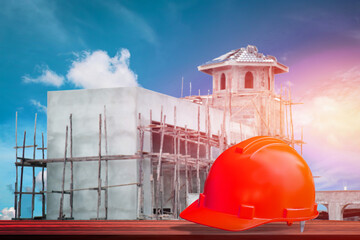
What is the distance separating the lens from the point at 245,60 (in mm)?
32031

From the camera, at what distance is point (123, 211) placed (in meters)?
18.9

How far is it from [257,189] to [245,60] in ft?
94.0

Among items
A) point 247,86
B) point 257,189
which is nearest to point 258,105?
point 247,86

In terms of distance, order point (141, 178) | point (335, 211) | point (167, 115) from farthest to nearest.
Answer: point (335, 211) → point (167, 115) → point (141, 178)

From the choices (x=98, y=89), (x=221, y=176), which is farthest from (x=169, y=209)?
(x=221, y=176)

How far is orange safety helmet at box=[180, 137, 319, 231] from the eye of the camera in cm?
390

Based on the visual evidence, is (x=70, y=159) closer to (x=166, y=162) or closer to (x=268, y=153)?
(x=166, y=162)

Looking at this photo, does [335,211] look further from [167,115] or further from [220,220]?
[220,220]

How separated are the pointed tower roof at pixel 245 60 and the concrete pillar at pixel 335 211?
1016 cm

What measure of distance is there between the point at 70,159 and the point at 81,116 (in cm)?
195

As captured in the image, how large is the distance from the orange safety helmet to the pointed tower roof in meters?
28.0

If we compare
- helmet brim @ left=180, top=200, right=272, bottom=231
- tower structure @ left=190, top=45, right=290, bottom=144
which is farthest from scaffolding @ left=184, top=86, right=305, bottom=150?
helmet brim @ left=180, top=200, right=272, bottom=231

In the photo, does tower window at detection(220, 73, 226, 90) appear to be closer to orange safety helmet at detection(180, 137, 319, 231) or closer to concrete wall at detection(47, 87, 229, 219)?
concrete wall at detection(47, 87, 229, 219)

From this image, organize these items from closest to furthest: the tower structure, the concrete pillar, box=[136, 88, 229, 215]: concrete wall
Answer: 1. box=[136, 88, 229, 215]: concrete wall
2. the concrete pillar
3. the tower structure
